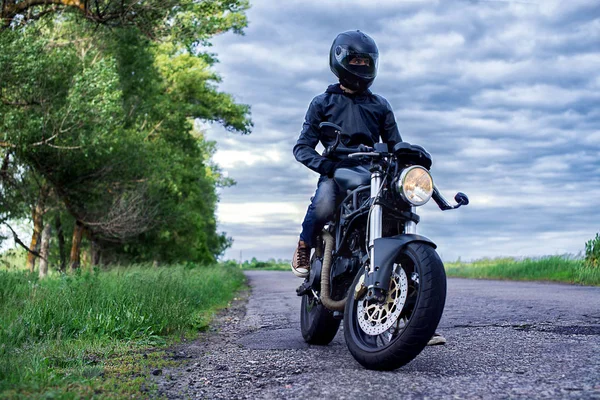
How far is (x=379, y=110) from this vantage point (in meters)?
5.45

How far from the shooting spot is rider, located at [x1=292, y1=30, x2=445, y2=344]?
5199 mm

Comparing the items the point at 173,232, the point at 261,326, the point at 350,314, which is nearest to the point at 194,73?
the point at 173,232

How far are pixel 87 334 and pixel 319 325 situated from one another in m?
2.07

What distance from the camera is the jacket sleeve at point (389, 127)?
217 inches

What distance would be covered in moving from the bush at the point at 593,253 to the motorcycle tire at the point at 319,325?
39.9 feet

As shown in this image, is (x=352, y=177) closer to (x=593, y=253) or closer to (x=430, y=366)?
(x=430, y=366)

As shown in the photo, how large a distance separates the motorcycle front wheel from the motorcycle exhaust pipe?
1.05 ft

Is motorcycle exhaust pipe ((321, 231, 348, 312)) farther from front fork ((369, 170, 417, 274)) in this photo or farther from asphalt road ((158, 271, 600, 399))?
front fork ((369, 170, 417, 274))

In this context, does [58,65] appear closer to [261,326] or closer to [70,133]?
[70,133]

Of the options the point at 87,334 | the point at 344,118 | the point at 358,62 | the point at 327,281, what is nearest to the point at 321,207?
the point at 327,281

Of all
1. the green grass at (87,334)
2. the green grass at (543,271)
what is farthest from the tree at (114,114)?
the green grass at (543,271)

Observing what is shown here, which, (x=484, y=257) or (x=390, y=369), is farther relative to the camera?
(x=484, y=257)

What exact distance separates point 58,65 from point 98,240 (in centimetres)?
1212

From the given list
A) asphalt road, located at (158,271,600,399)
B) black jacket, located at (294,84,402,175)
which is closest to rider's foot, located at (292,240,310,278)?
asphalt road, located at (158,271,600,399)
